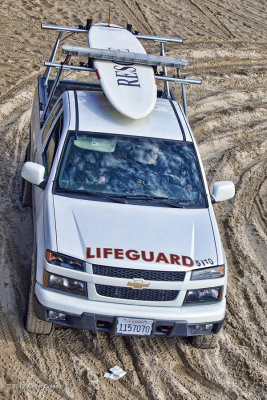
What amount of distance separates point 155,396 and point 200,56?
1036 cm

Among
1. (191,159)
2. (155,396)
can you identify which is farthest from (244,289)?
(155,396)

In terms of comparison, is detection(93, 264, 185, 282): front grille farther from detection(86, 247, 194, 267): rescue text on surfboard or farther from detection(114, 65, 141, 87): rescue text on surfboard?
Answer: detection(114, 65, 141, 87): rescue text on surfboard

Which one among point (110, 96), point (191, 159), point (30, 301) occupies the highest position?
point (110, 96)

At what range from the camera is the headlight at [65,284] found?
236 inches

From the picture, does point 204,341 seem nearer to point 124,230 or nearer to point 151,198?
point 124,230

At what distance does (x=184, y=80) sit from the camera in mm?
7965

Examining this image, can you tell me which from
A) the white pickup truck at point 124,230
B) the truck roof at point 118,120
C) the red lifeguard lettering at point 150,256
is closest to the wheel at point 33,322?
the white pickup truck at point 124,230

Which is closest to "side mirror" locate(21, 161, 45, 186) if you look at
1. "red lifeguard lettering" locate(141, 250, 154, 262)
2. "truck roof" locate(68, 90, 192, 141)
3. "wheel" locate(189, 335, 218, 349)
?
"truck roof" locate(68, 90, 192, 141)

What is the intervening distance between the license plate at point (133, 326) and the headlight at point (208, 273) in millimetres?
560

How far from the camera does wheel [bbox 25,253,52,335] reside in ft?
20.8

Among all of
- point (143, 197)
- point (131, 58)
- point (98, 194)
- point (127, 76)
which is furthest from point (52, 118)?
point (143, 197)

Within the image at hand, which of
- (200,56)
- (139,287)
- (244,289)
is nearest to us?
(139,287)

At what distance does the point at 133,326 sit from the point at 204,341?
95cm

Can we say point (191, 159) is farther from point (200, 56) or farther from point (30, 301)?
point (200, 56)
